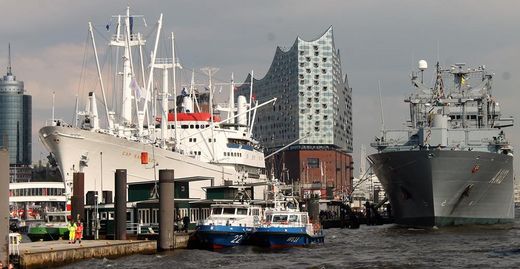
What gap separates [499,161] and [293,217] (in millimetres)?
33248

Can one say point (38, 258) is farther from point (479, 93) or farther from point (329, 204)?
point (329, 204)

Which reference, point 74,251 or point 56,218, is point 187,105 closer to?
point 56,218

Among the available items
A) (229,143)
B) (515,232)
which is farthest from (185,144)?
(515,232)

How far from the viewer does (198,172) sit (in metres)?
101

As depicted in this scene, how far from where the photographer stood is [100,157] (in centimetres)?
9025

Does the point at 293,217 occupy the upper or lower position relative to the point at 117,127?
lower

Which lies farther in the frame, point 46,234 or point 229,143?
point 229,143

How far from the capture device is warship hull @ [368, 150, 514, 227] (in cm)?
9012

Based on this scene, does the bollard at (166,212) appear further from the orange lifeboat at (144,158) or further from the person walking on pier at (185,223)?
the orange lifeboat at (144,158)

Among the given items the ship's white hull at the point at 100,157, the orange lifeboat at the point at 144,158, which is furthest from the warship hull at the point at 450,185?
Result: the orange lifeboat at the point at 144,158

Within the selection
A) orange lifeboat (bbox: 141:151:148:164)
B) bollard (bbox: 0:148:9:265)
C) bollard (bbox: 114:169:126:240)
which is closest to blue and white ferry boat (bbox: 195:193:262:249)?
bollard (bbox: 114:169:126:240)

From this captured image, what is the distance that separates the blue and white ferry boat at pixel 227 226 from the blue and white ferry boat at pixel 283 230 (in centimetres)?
87

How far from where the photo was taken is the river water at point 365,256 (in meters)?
53.3

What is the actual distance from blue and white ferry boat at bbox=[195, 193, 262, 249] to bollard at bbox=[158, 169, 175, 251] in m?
3.06
